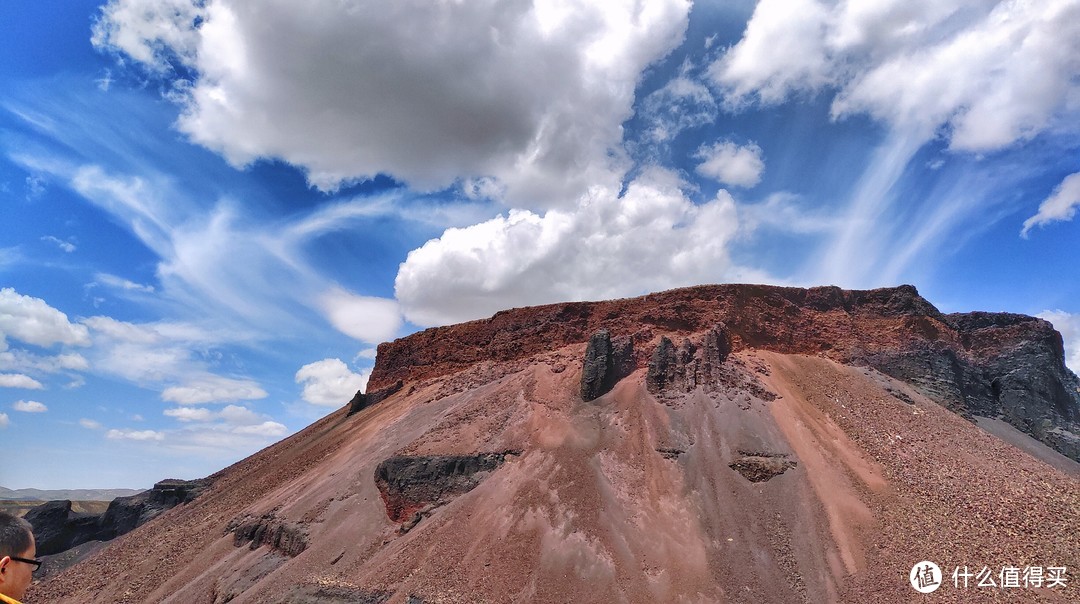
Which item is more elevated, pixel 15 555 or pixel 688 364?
pixel 688 364

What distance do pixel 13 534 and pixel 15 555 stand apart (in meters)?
0.12

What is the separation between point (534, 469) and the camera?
87.9 feet

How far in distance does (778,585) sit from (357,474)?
21002 millimetres

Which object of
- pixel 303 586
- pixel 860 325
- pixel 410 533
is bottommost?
pixel 303 586

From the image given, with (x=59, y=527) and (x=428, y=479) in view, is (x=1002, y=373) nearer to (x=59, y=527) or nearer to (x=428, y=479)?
(x=428, y=479)

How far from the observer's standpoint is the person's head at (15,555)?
3352 mm

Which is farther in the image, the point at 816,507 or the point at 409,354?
the point at 409,354

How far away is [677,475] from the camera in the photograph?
83.9ft

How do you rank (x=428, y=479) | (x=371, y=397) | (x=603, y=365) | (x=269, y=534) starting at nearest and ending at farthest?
1. (x=428, y=479)
2. (x=269, y=534)
3. (x=603, y=365)
4. (x=371, y=397)

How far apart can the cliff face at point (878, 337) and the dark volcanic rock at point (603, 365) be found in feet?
0.93

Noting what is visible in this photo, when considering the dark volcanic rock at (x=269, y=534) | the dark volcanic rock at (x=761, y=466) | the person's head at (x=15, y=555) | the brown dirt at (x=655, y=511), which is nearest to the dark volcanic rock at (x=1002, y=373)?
the brown dirt at (x=655, y=511)

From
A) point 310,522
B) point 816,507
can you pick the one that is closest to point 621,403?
point 816,507

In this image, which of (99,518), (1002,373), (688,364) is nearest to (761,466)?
(688,364)

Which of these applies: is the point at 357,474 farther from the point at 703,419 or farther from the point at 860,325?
the point at 860,325
